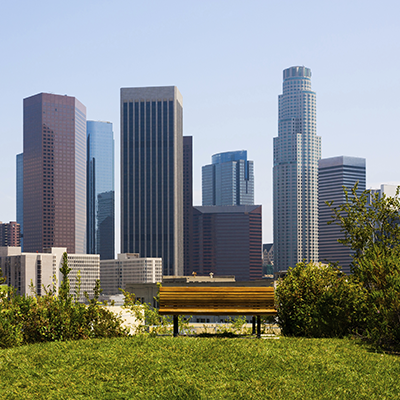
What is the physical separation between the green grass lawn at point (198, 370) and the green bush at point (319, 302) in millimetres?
1112

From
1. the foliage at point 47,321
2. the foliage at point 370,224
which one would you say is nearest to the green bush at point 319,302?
the foliage at point 370,224

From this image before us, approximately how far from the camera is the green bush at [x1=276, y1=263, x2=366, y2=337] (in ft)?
33.8

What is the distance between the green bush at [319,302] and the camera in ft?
33.8

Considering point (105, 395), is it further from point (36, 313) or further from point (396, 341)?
point (396, 341)

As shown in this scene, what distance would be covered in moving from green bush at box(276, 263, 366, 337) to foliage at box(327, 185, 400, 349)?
0.28 meters

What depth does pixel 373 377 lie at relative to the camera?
6.91 metres

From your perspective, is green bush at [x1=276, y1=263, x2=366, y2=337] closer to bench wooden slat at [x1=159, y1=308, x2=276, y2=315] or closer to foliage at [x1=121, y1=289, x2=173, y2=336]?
bench wooden slat at [x1=159, y1=308, x2=276, y2=315]

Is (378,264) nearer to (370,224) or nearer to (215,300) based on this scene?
(215,300)

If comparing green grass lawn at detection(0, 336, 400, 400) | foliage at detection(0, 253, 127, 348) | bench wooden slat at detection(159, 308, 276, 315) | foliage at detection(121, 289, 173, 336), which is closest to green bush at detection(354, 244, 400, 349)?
green grass lawn at detection(0, 336, 400, 400)

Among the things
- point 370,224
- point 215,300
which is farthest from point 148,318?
point 370,224

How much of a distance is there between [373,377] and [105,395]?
3722 millimetres

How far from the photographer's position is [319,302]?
10.4m

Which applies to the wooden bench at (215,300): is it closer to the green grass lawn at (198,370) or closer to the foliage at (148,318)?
the green grass lawn at (198,370)

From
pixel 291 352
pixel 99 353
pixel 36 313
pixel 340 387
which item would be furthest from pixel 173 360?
pixel 36 313
